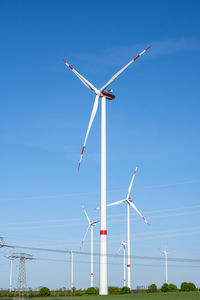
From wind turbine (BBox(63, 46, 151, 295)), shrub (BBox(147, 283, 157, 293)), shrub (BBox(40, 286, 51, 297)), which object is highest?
wind turbine (BBox(63, 46, 151, 295))

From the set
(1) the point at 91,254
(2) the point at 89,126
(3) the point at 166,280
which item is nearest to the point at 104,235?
(2) the point at 89,126

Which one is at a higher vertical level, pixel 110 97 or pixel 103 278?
pixel 110 97

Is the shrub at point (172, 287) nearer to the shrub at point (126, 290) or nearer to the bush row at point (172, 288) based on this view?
the bush row at point (172, 288)

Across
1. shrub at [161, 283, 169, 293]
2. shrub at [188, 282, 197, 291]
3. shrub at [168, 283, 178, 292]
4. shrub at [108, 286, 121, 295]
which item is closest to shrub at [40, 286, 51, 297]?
shrub at [108, 286, 121, 295]

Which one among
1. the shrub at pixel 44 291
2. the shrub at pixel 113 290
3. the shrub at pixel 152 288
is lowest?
the shrub at pixel 113 290

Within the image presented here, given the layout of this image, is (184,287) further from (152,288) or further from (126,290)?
(126,290)

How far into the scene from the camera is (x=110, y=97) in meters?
74.4

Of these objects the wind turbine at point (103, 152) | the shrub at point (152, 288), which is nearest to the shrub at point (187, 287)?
the shrub at point (152, 288)

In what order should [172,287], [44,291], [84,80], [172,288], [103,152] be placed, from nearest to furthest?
1. [103,152]
2. [84,80]
3. [44,291]
4. [172,288]
5. [172,287]

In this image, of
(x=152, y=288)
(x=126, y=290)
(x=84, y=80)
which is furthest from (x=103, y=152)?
(x=152, y=288)

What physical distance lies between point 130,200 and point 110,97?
41775 mm

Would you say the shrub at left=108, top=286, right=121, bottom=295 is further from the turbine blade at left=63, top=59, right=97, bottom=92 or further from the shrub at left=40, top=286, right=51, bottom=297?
the turbine blade at left=63, top=59, right=97, bottom=92

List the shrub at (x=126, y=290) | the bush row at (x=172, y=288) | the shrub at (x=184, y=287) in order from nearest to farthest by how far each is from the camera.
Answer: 1. the shrub at (x=126, y=290)
2. the shrub at (x=184, y=287)
3. the bush row at (x=172, y=288)

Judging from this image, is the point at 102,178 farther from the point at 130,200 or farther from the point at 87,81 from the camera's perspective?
→ the point at 130,200
